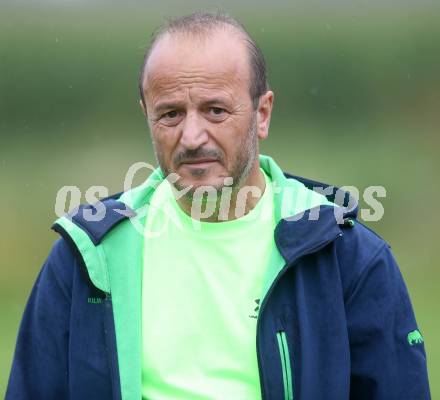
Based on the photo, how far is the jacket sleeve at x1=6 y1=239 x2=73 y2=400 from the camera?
2227mm

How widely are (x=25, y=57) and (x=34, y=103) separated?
36cm

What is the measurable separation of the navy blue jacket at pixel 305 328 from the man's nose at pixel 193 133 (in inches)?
10.7

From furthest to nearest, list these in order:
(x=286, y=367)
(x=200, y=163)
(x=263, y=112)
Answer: (x=263, y=112)
(x=200, y=163)
(x=286, y=367)

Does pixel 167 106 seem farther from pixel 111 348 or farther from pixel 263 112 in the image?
pixel 111 348

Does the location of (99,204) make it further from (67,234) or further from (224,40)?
(224,40)

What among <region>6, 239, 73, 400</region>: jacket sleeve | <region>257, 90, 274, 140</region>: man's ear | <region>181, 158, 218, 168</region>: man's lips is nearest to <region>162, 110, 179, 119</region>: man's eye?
<region>181, 158, 218, 168</region>: man's lips

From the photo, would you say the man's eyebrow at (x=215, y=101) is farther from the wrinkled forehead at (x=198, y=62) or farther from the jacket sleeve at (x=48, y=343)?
the jacket sleeve at (x=48, y=343)

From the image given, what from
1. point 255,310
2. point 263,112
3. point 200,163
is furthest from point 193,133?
point 255,310

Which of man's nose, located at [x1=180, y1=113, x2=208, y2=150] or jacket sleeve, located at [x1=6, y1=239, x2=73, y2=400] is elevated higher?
man's nose, located at [x1=180, y1=113, x2=208, y2=150]

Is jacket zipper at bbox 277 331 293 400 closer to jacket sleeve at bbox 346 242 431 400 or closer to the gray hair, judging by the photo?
jacket sleeve at bbox 346 242 431 400

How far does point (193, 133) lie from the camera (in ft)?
7.12

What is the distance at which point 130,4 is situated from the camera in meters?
5.71

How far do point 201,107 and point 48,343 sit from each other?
0.67 m

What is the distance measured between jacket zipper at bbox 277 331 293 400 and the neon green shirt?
0.22ft
